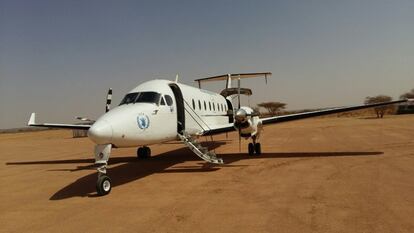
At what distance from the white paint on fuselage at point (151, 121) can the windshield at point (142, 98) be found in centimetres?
21

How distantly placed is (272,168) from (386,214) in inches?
225

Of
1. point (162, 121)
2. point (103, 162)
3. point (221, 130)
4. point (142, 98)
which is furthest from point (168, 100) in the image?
point (103, 162)

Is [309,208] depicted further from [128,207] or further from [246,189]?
[128,207]

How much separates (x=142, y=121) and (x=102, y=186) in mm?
2368

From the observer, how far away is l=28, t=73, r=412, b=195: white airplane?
8.93 meters

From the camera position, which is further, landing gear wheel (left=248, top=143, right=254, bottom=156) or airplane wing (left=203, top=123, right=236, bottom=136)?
landing gear wheel (left=248, top=143, right=254, bottom=156)

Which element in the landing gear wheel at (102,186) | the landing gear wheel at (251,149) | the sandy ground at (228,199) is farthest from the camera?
the landing gear wheel at (251,149)

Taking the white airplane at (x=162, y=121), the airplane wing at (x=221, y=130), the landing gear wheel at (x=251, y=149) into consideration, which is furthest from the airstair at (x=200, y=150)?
the landing gear wheel at (x=251, y=149)

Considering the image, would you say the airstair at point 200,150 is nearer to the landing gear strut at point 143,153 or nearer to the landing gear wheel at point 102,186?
the landing gear wheel at point 102,186

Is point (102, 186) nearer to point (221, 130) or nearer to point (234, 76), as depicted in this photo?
point (221, 130)

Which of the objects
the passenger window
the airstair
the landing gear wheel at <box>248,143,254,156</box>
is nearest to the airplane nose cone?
the passenger window

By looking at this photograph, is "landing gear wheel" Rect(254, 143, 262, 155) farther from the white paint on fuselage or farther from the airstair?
the airstair

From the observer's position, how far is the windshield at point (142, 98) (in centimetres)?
1108

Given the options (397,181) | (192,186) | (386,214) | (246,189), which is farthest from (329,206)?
(192,186)
